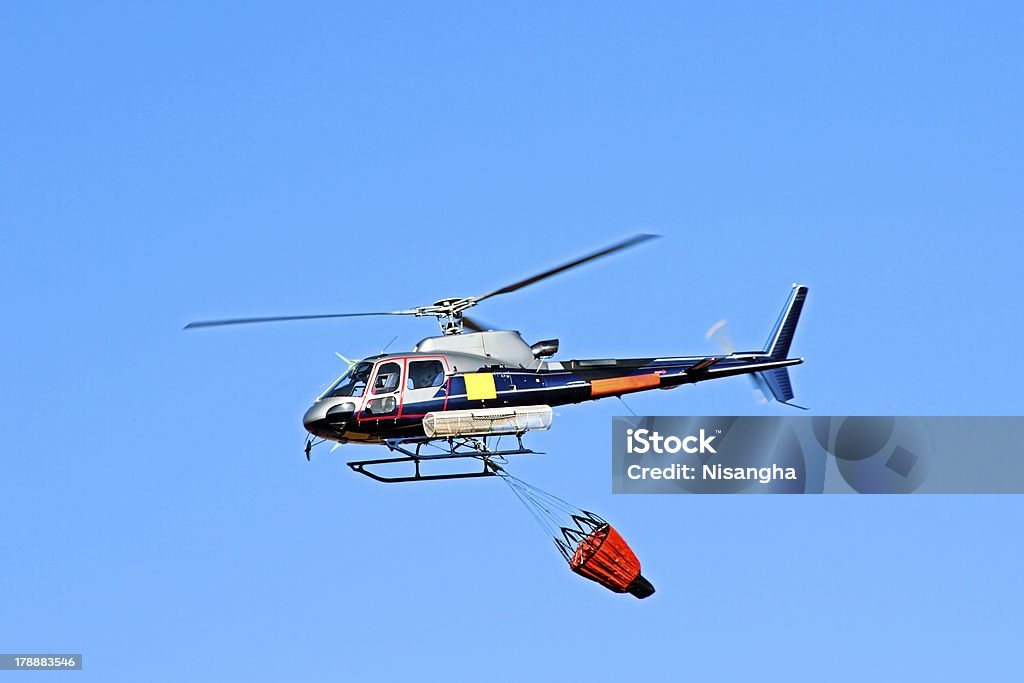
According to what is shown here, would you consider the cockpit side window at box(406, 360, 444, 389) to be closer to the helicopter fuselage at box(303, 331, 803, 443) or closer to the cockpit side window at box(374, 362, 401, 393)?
the helicopter fuselage at box(303, 331, 803, 443)

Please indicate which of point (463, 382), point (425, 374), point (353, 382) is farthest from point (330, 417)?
point (463, 382)

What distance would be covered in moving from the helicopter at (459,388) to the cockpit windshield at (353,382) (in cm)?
2

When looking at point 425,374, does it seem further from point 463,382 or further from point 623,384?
point 623,384

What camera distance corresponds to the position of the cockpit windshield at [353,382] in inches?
1159

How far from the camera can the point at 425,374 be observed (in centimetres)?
2978

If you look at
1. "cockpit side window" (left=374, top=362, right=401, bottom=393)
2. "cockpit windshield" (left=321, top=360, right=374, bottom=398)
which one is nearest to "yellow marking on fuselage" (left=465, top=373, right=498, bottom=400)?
"cockpit side window" (left=374, top=362, right=401, bottom=393)

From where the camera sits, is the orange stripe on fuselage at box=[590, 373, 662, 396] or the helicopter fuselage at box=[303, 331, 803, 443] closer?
the helicopter fuselage at box=[303, 331, 803, 443]

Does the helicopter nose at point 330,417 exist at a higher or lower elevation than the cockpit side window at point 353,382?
lower

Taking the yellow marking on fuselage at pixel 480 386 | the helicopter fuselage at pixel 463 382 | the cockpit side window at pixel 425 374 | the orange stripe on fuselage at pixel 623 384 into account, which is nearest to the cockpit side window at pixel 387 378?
the helicopter fuselage at pixel 463 382

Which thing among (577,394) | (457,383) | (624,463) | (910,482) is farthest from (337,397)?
(910,482)

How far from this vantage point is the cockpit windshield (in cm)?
2944

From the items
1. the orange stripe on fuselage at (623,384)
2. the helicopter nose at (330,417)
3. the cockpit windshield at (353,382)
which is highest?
the orange stripe on fuselage at (623,384)

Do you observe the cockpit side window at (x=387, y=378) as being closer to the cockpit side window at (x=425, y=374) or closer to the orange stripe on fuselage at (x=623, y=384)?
the cockpit side window at (x=425, y=374)

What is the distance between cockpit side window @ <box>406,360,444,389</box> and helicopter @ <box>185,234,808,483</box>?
0.02m
